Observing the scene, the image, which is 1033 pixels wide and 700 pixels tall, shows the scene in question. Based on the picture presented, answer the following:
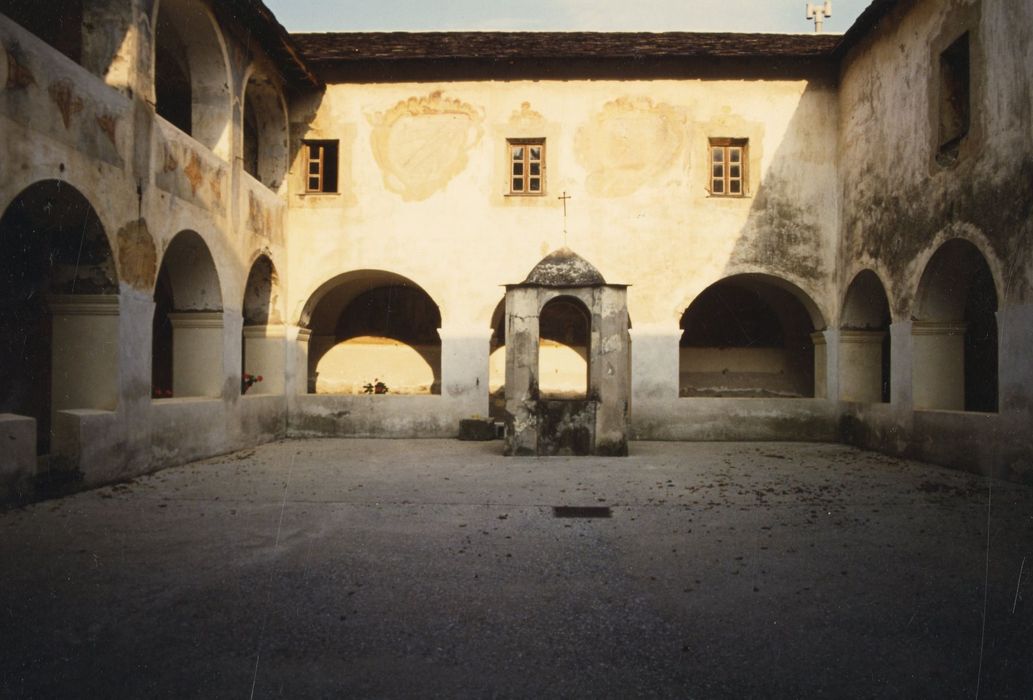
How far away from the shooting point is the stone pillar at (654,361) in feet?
43.0

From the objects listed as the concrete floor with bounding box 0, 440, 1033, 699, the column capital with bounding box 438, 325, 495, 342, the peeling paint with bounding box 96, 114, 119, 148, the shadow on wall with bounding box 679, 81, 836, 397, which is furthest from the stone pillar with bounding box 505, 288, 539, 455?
the peeling paint with bounding box 96, 114, 119, 148

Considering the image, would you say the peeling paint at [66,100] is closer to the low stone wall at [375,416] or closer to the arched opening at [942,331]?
the low stone wall at [375,416]

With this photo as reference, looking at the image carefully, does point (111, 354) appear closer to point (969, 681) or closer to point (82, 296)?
point (82, 296)

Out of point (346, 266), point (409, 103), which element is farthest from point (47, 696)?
point (409, 103)

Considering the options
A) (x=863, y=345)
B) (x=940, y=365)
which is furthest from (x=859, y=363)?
(x=940, y=365)

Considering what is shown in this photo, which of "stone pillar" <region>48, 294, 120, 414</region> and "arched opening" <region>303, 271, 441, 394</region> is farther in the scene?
"arched opening" <region>303, 271, 441, 394</region>

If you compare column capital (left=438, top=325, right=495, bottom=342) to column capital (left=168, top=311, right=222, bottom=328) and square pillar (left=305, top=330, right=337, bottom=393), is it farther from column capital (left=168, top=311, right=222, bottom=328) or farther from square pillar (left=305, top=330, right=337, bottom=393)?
column capital (left=168, top=311, right=222, bottom=328)

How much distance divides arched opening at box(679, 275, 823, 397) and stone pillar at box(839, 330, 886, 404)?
228 cm

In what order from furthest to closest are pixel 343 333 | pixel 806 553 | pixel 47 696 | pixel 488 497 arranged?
pixel 343 333 < pixel 488 497 < pixel 806 553 < pixel 47 696

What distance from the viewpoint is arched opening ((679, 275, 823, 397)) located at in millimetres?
15289

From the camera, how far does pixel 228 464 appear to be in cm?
941

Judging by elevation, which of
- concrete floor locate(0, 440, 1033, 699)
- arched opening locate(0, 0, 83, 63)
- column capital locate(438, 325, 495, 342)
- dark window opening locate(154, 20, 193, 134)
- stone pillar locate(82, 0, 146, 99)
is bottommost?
concrete floor locate(0, 440, 1033, 699)

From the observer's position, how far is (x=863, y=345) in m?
12.9

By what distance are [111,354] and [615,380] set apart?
6.68 m
